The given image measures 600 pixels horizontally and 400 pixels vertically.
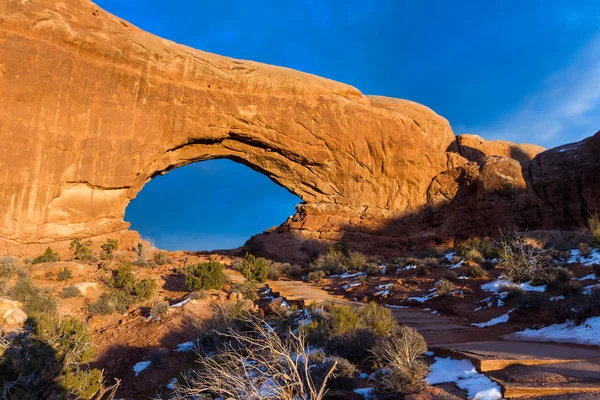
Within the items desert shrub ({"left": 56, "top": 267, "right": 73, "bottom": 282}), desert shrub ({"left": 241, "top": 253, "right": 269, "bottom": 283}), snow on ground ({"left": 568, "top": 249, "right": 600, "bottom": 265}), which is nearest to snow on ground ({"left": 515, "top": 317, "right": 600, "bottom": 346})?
snow on ground ({"left": 568, "top": 249, "right": 600, "bottom": 265})

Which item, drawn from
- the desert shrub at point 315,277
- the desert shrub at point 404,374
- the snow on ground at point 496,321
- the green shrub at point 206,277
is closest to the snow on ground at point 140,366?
the green shrub at point 206,277

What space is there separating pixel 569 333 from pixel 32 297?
12.0m

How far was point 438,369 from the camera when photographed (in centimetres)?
436

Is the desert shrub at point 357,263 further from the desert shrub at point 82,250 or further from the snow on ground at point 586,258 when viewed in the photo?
the desert shrub at point 82,250

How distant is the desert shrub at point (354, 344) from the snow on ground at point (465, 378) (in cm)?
91

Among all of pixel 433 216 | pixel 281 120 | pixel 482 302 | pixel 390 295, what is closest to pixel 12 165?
pixel 281 120

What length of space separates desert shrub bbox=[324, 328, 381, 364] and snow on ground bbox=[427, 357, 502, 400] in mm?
915

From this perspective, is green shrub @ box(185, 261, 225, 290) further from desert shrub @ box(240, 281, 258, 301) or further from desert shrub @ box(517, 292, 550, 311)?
desert shrub @ box(517, 292, 550, 311)

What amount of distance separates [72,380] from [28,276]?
948 cm

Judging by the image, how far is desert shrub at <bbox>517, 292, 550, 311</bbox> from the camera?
746 centimetres

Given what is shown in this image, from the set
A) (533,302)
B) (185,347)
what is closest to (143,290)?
(185,347)

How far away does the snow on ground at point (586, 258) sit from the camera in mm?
11000

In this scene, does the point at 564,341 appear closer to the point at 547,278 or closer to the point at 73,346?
the point at 547,278

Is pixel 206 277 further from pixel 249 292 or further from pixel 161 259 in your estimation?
pixel 161 259
